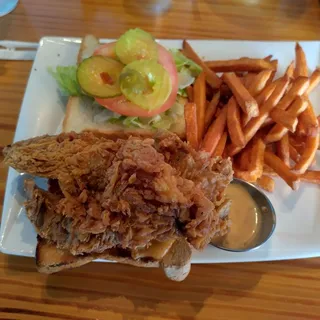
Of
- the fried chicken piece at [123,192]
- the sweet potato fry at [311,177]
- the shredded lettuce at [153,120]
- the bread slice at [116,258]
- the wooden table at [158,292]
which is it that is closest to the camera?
the fried chicken piece at [123,192]

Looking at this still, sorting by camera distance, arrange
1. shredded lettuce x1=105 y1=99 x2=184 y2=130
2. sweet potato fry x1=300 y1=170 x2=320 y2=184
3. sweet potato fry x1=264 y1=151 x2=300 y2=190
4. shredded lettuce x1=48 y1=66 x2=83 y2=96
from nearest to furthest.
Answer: sweet potato fry x1=264 y1=151 x2=300 y2=190
sweet potato fry x1=300 y1=170 x2=320 y2=184
shredded lettuce x1=105 y1=99 x2=184 y2=130
shredded lettuce x1=48 y1=66 x2=83 y2=96

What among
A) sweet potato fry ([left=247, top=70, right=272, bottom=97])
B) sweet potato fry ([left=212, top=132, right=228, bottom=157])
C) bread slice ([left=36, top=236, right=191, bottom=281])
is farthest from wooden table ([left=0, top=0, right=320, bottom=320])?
Result: sweet potato fry ([left=247, top=70, right=272, bottom=97])

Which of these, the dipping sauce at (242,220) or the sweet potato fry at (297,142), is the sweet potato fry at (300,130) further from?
the dipping sauce at (242,220)

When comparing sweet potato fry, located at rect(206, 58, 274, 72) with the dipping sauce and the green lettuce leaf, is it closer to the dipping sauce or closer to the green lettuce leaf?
the green lettuce leaf

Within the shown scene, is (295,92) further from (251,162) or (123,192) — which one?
(123,192)

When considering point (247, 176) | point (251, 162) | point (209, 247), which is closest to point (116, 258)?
point (209, 247)

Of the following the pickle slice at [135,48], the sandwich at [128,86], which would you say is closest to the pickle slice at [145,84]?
the sandwich at [128,86]
